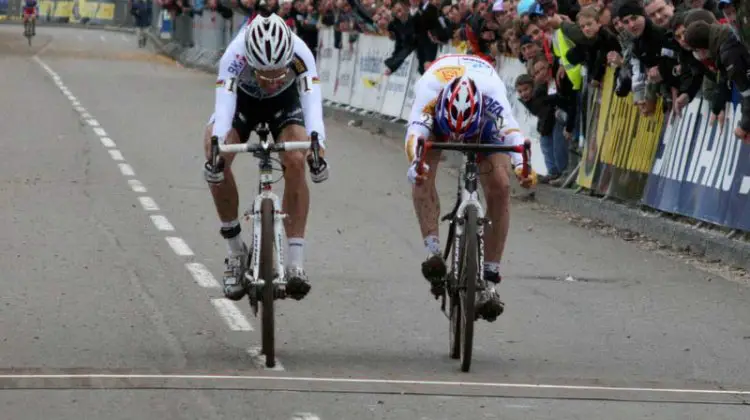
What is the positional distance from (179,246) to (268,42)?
4.80m

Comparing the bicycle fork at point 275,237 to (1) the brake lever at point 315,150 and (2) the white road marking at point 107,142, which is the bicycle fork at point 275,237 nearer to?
(1) the brake lever at point 315,150

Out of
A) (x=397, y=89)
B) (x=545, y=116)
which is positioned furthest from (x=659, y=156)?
(x=397, y=89)

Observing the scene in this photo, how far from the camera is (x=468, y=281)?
8367mm

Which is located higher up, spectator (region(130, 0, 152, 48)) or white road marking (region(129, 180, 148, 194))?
white road marking (region(129, 180, 148, 194))

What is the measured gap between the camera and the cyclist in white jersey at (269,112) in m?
8.70

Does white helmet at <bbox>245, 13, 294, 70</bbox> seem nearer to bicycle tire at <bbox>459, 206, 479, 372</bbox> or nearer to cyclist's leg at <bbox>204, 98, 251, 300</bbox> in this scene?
cyclist's leg at <bbox>204, 98, 251, 300</bbox>

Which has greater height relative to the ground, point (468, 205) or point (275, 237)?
point (468, 205)

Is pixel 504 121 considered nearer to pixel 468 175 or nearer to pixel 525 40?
pixel 468 175

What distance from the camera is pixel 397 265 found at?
12.8 meters

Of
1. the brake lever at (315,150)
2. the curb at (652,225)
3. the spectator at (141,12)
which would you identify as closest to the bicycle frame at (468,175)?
the brake lever at (315,150)

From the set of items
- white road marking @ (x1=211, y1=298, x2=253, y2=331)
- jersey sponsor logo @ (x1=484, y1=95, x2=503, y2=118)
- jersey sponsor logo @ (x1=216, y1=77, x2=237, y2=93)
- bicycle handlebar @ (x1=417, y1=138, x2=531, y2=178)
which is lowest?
white road marking @ (x1=211, y1=298, x2=253, y2=331)

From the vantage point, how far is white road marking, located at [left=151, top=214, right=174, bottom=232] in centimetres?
1429

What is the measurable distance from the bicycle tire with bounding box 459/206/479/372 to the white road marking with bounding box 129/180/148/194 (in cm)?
899

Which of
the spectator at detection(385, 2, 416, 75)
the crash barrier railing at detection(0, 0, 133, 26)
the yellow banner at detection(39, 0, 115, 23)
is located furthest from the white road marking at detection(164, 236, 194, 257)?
the yellow banner at detection(39, 0, 115, 23)
